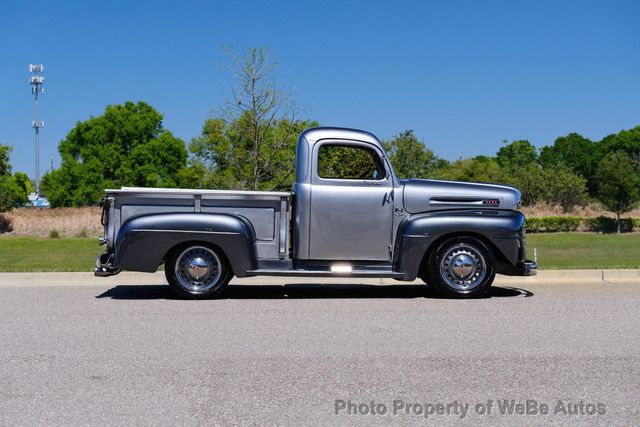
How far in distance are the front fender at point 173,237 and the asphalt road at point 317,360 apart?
54 cm

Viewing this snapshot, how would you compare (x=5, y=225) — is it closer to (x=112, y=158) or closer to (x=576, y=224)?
(x=576, y=224)

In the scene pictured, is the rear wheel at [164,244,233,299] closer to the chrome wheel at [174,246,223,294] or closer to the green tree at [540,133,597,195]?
the chrome wheel at [174,246,223,294]

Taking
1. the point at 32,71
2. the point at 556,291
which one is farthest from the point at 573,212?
the point at 32,71

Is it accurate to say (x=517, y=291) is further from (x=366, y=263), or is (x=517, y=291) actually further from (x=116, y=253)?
(x=116, y=253)

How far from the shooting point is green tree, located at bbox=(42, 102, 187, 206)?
63281mm

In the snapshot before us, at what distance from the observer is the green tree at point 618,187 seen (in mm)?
41562

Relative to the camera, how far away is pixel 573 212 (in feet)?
146

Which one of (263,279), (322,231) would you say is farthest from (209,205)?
(263,279)

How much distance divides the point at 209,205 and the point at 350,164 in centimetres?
207

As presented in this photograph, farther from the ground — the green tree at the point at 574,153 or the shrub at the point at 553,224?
the green tree at the point at 574,153

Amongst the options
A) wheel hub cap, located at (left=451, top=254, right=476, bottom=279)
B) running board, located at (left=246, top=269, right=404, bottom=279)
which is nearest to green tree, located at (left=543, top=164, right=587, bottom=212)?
wheel hub cap, located at (left=451, top=254, right=476, bottom=279)

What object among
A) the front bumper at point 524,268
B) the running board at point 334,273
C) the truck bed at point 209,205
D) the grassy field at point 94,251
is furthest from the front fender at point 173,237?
the grassy field at point 94,251

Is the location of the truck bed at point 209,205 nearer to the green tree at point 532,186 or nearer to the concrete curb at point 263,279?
the concrete curb at point 263,279

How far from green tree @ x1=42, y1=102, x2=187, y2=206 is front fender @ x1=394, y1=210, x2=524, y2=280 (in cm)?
5508
